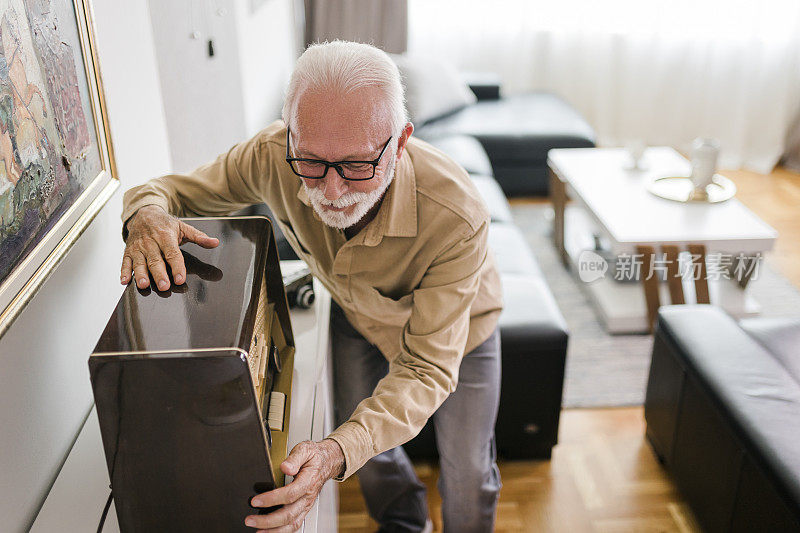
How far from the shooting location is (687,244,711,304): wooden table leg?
2.46m

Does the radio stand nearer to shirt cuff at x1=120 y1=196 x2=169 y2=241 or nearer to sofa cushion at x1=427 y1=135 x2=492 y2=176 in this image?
shirt cuff at x1=120 y1=196 x2=169 y2=241

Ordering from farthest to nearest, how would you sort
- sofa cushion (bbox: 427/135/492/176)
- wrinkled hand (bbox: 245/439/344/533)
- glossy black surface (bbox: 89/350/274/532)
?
sofa cushion (bbox: 427/135/492/176), wrinkled hand (bbox: 245/439/344/533), glossy black surface (bbox: 89/350/274/532)

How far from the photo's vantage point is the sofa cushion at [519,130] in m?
3.64

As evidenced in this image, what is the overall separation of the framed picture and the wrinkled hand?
0.40 metres

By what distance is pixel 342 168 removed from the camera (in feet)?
3.46

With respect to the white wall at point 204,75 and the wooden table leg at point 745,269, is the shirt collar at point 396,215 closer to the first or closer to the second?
the white wall at point 204,75

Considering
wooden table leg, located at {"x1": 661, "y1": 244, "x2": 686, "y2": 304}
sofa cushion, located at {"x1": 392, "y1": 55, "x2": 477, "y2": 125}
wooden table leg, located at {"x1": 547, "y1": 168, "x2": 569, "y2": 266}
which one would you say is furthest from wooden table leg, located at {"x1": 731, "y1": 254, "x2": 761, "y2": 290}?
sofa cushion, located at {"x1": 392, "y1": 55, "x2": 477, "y2": 125}

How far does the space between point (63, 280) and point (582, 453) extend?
159 centimetres

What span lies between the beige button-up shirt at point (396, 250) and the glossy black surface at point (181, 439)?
0.20 meters

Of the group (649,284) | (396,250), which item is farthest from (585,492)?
(396,250)

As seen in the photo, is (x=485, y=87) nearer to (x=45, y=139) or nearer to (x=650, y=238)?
(x=650, y=238)

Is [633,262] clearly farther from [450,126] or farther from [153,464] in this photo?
[153,464]

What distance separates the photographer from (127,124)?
1.34 metres

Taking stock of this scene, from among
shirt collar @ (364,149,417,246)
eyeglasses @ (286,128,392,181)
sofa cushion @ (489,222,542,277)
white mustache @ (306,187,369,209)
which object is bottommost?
sofa cushion @ (489,222,542,277)
